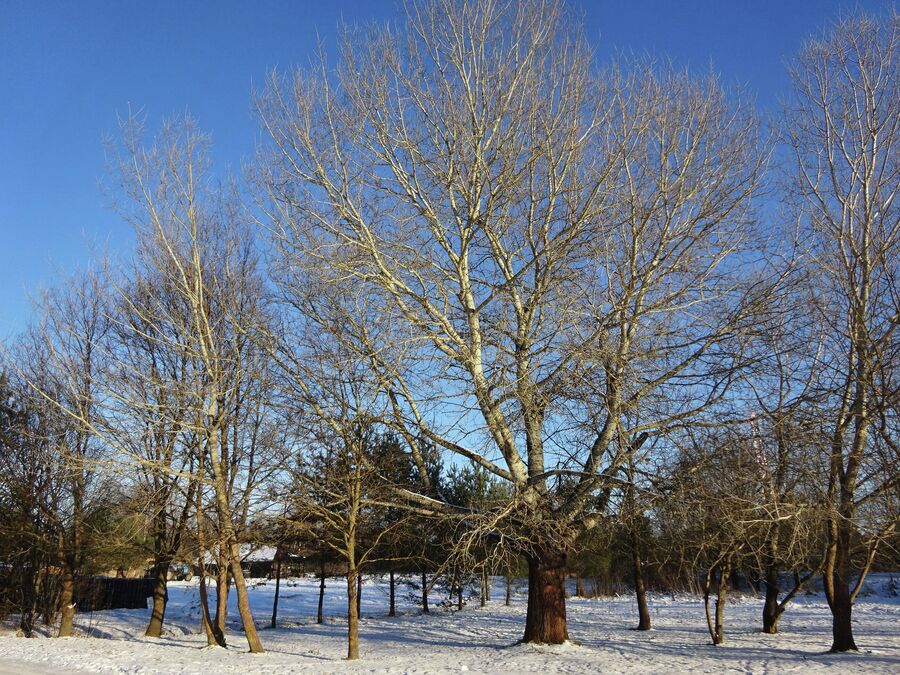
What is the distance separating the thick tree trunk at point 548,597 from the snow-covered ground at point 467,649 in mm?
302

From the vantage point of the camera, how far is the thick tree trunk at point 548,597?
42.2 ft

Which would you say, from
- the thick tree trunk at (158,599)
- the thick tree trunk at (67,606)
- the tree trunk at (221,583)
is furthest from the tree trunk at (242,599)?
the thick tree trunk at (67,606)

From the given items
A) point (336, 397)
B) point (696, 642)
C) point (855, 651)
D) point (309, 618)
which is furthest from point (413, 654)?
point (309, 618)

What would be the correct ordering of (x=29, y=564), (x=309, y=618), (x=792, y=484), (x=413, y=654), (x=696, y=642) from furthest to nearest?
(x=309, y=618), (x=29, y=564), (x=696, y=642), (x=413, y=654), (x=792, y=484)

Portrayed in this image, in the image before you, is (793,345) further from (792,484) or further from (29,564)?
(29,564)

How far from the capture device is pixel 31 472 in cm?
1870

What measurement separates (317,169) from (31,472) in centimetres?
1306

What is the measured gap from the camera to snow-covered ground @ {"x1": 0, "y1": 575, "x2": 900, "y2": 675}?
1125 centimetres

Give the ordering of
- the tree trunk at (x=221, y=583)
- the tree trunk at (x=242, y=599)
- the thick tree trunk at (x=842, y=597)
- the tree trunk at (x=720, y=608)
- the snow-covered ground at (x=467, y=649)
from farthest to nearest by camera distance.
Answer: the tree trunk at (x=720, y=608) < the tree trunk at (x=221, y=583) < the tree trunk at (x=242, y=599) < the thick tree trunk at (x=842, y=597) < the snow-covered ground at (x=467, y=649)

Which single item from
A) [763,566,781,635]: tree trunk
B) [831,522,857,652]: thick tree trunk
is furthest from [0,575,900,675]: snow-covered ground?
[763,566,781,635]: tree trunk

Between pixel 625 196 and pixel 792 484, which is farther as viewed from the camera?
pixel 625 196

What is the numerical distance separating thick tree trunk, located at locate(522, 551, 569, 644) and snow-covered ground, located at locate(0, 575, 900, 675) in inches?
11.9

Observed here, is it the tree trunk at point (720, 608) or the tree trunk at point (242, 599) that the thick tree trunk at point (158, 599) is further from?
the tree trunk at point (720, 608)

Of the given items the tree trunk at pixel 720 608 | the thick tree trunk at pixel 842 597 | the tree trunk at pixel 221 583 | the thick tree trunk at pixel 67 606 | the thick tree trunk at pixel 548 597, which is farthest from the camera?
the thick tree trunk at pixel 67 606
